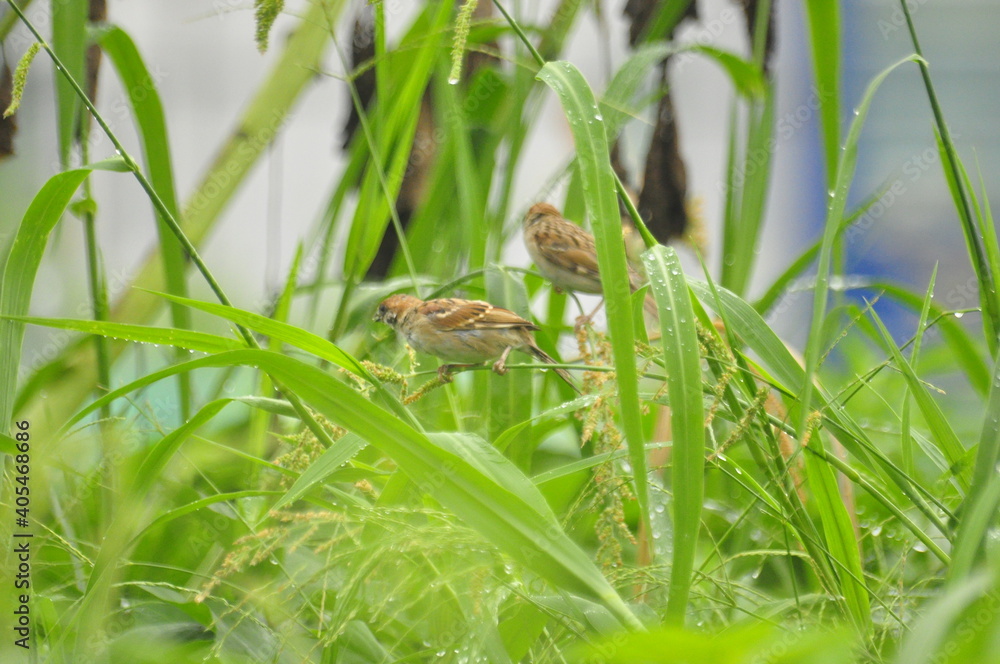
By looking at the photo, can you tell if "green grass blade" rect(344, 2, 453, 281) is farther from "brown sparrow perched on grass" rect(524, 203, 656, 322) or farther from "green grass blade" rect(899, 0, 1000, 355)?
"green grass blade" rect(899, 0, 1000, 355)

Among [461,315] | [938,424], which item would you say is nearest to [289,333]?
[938,424]

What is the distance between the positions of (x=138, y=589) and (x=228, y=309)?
2.84 ft

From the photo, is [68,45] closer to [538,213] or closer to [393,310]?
[393,310]

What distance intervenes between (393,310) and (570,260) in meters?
0.52

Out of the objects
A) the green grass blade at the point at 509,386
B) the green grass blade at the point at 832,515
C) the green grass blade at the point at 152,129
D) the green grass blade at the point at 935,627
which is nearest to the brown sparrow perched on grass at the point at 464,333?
the green grass blade at the point at 509,386

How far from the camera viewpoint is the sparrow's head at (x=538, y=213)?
296cm

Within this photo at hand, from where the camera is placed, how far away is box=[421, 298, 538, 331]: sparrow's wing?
205cm

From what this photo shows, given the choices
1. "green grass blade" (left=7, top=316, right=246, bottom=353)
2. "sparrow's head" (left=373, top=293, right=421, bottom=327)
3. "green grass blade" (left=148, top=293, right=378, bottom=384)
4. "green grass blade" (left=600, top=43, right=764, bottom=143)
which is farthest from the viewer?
"sparrow's head" (left=373, top=293, right=421, bottom=327)

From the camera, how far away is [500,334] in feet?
6.89

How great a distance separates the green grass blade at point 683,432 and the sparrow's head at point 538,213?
6.37 ft

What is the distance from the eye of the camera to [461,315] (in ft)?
7.23

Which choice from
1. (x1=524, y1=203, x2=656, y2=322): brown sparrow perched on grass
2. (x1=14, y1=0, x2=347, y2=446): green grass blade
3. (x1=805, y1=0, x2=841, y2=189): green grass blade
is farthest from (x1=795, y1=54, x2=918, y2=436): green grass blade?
(x1=14, y1=0, x2=347, y2=446): green grass blade

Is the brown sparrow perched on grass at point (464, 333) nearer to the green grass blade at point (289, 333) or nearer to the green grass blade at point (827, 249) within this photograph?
the green grass blade at point (289, 333)

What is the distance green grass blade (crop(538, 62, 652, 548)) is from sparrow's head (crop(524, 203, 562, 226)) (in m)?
1.81
